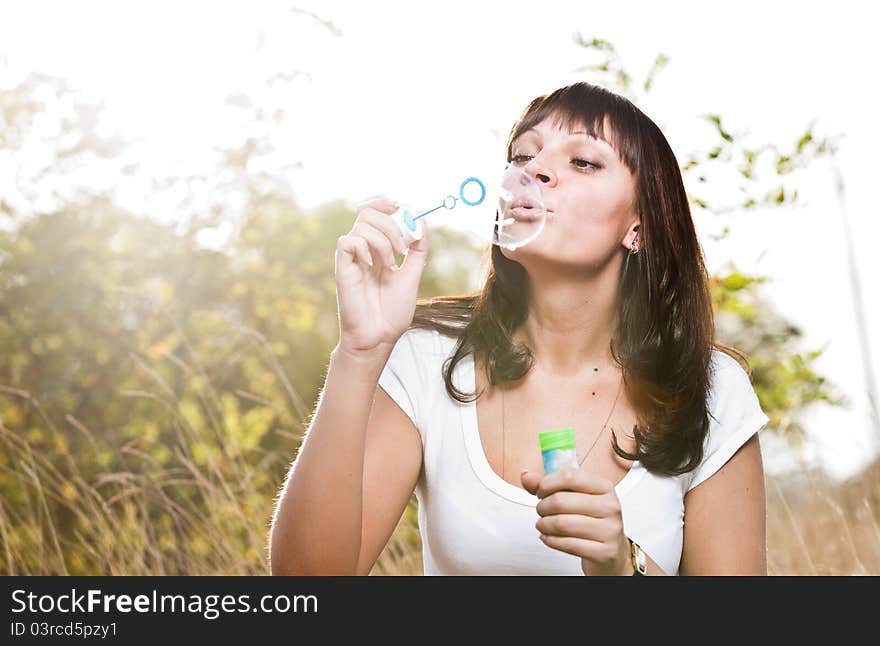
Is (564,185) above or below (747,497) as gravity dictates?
above

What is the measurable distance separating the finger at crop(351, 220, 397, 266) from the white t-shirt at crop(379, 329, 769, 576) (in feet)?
1.58

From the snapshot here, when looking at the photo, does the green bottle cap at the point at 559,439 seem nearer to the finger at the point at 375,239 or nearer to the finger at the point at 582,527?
the finger at the point at 582,527

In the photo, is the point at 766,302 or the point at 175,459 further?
the point at 766,302

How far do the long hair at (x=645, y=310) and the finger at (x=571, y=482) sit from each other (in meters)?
0.60

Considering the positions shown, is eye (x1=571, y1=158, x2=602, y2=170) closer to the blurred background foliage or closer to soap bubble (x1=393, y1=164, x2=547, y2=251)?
soap bubble (x1=393, y1=164, x2=547, y2=251)

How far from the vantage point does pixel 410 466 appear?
222cm

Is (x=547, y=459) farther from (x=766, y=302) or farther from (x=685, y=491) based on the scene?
(x=766, y=302)

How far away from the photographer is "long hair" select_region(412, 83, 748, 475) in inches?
87.4

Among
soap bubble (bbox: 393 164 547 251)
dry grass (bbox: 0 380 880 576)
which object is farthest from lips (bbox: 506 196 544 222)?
dry grass (bbox: 0 380 880 576)

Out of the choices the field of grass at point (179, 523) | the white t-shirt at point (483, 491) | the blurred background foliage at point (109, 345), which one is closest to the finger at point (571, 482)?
the white t-shirt at point (483, 491)
